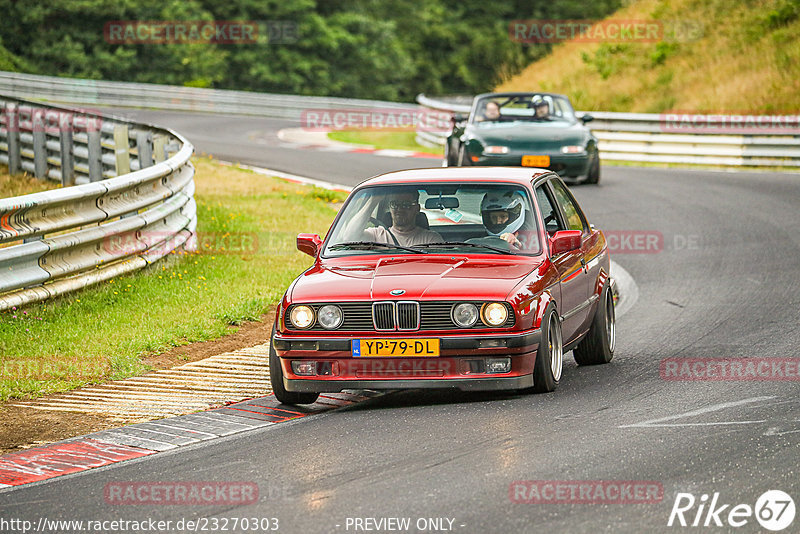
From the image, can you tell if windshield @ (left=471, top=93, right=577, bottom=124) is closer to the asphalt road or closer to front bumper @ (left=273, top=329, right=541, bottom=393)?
the asphalt road

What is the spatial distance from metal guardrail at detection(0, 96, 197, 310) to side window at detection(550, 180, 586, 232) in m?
4.03

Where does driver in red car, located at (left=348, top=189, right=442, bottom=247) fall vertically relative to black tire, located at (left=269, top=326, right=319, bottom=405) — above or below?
above

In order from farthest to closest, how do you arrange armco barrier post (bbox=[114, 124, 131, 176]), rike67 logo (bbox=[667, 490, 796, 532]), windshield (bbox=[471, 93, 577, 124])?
windshield (bbox=[471, 93, 577, 124]) < armco barrier post (bbox=[114, 124, 131, 176]) < rike67 logo (bbox=[667, 490, 796, 532])

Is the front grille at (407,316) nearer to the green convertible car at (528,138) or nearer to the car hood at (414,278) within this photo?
the car hood at (414,278)

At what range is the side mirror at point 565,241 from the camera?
8359mm

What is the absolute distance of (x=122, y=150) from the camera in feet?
53.6

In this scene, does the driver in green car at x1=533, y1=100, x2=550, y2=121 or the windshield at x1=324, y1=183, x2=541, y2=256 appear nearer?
the windshield at x1=324, y1=183, x2=541, y2=256

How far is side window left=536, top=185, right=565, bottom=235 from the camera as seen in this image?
8.84 metres

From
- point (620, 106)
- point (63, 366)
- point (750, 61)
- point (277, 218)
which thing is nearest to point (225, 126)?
point (620, 106)

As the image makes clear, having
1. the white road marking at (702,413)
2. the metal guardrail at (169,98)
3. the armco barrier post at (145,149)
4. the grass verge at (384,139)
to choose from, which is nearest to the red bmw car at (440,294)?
the white road marking at (702,413)

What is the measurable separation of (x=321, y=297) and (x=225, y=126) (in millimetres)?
30547

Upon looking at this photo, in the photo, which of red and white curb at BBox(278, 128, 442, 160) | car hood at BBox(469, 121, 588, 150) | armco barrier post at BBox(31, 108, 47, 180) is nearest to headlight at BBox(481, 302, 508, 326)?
car hood at BBox(469, 121, 588, 150)

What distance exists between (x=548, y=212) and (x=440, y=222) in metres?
0.89

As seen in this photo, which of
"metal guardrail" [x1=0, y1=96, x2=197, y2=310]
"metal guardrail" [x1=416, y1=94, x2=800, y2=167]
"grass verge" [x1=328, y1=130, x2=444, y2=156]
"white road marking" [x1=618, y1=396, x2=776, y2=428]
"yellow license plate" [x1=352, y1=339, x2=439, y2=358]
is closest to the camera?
"white road marking" [x1=618, y1=396, x2=776, y2=428]
